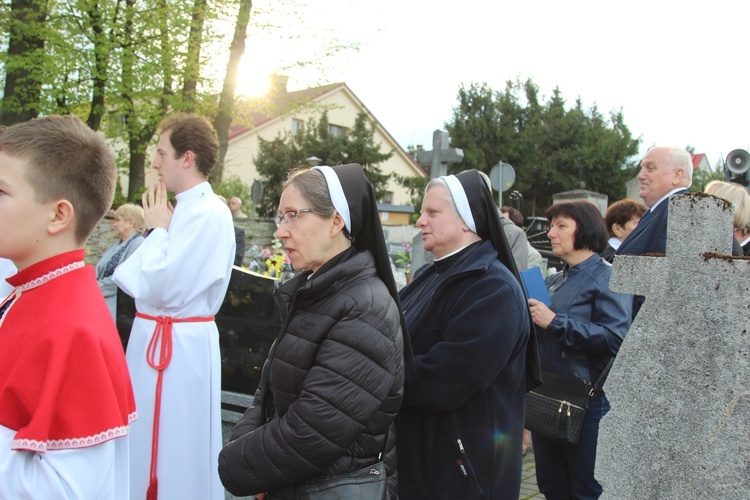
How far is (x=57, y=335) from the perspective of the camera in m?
1.65

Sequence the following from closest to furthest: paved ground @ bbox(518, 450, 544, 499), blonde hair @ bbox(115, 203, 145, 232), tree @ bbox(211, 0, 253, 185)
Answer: paved ground @ bbox(518, 450, 544, 499) < blonde hair @ bbox(115, 203, 145, 232) < tree @ bbox(211, 0, 253, 185)

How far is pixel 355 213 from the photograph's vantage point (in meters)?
2.46

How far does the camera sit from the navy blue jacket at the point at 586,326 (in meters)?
3.61

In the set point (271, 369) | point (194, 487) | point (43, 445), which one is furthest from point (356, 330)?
point (194, 487)

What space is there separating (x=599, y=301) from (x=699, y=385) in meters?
1.83

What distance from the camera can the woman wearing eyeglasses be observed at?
7.06 ft

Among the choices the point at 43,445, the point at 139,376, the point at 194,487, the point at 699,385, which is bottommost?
the point at 194,487

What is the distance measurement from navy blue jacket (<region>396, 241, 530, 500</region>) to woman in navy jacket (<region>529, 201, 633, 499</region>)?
37.3 inches

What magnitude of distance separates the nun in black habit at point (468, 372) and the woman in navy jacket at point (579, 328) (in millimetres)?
821

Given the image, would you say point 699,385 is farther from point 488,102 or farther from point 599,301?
point 488,102

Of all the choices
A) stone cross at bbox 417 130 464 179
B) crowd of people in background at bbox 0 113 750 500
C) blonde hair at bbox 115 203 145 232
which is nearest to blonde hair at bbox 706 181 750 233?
crowd of people in background at bbox 0 113 750 500

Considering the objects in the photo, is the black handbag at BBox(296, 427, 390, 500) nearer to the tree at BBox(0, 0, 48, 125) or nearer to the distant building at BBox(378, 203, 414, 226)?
the tree at BBox(0, 0, 48, 125)

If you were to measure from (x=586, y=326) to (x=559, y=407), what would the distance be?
0.46 meters

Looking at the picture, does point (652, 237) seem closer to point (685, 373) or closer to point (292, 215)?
point (685, 373)
